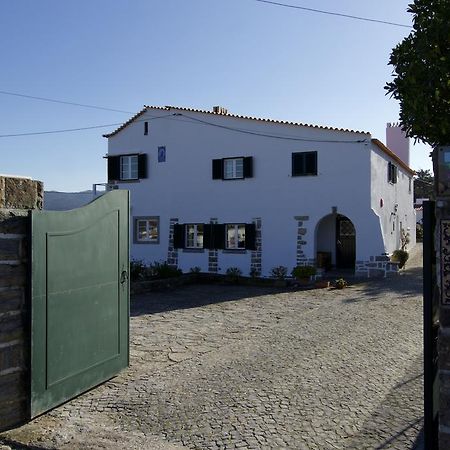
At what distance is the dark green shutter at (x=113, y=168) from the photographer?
70.8 feet

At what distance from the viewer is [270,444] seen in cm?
398

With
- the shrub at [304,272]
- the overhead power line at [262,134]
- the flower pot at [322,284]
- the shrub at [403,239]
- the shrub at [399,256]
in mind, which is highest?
the overhead power line at [262,134]

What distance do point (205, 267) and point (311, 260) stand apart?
14.3 feet

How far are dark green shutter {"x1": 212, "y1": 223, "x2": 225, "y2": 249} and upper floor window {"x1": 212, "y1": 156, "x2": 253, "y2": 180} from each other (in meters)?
1.91

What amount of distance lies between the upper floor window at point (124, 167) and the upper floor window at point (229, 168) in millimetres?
3928

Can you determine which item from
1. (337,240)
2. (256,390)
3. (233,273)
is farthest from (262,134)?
(256,390)

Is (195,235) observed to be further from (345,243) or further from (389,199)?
(389,199)

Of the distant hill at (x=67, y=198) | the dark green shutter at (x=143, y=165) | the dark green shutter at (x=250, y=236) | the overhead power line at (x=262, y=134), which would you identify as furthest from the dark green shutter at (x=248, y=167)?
the distant hill at (x=67, y=198)

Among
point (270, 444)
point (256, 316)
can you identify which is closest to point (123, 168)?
point (256, 316)

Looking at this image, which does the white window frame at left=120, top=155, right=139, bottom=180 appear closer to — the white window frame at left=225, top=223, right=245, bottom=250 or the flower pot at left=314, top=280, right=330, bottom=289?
the white window frame at left=225, top=223, right=245, bottom=250

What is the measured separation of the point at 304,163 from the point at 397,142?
44.1 ft

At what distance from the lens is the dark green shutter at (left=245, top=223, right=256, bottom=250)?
1836 centimetres

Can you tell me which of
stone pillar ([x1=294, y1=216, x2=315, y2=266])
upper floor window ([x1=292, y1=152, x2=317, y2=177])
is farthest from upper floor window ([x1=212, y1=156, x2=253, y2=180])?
stone pillar ([x1=294, y1=216, x2=315, y2=266])

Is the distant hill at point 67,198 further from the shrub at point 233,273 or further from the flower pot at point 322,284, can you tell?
the flower pot at point 322,284
